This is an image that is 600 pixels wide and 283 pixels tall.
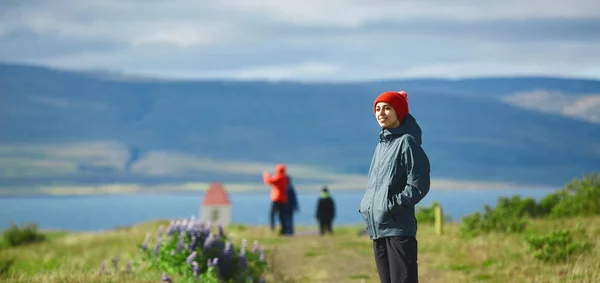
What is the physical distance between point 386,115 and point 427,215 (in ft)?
68.6

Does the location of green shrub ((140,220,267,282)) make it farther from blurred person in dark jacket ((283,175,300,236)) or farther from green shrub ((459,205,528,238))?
blurred person in dark jacket ((283,175,300,236))

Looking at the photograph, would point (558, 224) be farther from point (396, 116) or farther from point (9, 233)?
point (9, 233)

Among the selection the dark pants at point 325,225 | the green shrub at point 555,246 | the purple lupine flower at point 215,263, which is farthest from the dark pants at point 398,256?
the dark pants at point 325,225

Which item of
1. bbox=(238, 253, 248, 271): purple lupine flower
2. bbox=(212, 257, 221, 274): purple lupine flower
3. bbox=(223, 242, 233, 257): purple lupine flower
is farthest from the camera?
bbox=(223, 242, 233, 257): purple lupine flower

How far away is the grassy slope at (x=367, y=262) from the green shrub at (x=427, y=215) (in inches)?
212

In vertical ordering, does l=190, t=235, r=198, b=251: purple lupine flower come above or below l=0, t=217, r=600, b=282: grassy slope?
above

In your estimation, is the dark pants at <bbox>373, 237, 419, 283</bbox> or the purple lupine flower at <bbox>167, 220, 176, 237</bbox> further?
the purple lupine flower at <bbox>167, 220, 176, 237</bbox>

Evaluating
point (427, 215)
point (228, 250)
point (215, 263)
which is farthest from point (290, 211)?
point (215, 263)

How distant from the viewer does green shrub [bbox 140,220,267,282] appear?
14242 millimetres

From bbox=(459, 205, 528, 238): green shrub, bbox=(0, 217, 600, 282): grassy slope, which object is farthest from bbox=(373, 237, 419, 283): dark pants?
bbox=(459, 205, 528, 238): green shrub

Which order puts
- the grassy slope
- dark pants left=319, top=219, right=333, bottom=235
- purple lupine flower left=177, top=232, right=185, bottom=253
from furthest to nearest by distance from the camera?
dark pants left=319, top=219, right=333, bottom=235, purple lupine flower left=177, top=232, right=185, bottom=253, the grassy slope

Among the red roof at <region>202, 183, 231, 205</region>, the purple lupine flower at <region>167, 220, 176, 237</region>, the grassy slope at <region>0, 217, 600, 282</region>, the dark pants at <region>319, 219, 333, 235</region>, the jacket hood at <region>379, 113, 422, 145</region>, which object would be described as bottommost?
the grassy slope at <region>0, 217, 600, 282</region>

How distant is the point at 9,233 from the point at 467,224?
1501 centimetres

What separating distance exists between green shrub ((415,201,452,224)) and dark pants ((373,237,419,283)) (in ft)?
65.6
